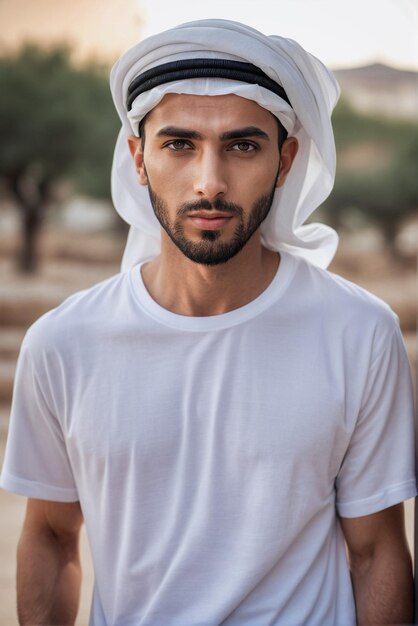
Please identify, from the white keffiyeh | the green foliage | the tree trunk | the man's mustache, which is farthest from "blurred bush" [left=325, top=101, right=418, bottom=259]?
the man's mustache

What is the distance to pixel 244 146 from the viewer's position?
1.72m

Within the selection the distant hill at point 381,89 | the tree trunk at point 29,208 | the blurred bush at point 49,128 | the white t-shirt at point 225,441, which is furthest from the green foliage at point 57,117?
the white t-shirt at point 225,441

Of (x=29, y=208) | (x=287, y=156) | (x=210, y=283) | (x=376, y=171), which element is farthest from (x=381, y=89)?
(x=210, y=283)

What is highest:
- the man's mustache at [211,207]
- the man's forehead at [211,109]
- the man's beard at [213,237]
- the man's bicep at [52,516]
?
the man's forehead at [211,109]

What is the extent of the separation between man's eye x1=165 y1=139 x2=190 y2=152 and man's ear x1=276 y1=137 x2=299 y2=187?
23 centimetres

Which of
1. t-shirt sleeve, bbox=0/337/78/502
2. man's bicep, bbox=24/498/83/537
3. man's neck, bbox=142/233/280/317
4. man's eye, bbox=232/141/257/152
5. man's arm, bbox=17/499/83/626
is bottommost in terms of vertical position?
man's arm, bbox=17/499/83/626

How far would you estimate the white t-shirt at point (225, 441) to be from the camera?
178cm

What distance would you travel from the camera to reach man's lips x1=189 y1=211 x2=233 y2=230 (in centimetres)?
168

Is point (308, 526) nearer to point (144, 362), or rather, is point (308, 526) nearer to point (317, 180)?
point (144, 362)

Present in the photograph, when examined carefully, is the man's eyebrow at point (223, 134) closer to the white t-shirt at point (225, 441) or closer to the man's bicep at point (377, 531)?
the white t-shirt at point (225, 441)

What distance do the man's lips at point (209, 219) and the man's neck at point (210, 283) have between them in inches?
6.2

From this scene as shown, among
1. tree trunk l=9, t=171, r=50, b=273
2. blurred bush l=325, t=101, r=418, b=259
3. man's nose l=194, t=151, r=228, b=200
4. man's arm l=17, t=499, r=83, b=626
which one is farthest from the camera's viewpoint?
blurred bush l=325, t=101, r=418, b=259

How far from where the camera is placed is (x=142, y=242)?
81.7 inches

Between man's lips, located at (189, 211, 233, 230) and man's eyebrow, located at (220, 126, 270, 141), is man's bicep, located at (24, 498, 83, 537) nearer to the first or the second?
man's lips, located at (189, 211, 233, 230)
